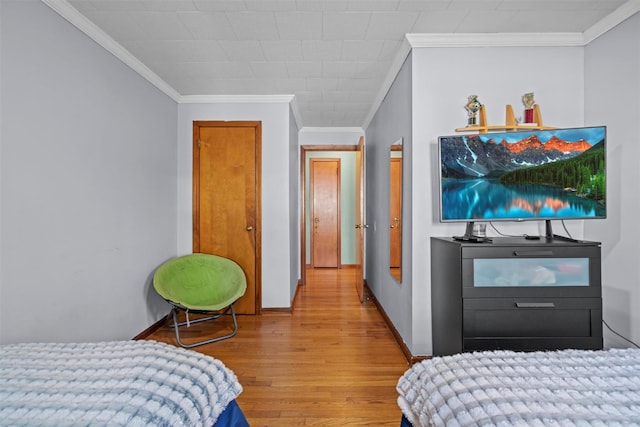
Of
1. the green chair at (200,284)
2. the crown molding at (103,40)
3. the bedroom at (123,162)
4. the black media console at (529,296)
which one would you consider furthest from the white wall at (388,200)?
the crown molding at (103,40)

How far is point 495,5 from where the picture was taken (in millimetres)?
2074

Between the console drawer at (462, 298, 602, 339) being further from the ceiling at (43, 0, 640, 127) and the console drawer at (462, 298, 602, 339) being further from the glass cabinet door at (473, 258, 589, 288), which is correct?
the ceiling at (43, 0, 640, 127)

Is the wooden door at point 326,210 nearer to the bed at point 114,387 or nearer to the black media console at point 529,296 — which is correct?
the black media console at point 529,296

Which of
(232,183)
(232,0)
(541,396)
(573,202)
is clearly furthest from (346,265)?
(541,396)

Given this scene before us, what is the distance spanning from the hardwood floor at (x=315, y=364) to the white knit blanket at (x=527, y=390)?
908 millimetres

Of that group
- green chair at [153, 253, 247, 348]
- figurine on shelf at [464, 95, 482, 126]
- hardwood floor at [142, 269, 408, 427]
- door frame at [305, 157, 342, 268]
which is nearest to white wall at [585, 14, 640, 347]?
figurine on shelf at [464, 95, 482, 126]

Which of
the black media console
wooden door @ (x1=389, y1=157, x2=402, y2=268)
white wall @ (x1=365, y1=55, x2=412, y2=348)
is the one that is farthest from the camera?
wooden door @ (x1=389, y1=157, x2=402, y2=268)

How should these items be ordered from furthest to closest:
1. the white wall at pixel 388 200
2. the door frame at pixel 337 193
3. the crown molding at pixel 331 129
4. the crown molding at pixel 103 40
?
the door frame at pixel 337 193 < the crown molding at pixel 331 129 < the white wall at pixel 388 200 < the crown molding at pixel 103 40

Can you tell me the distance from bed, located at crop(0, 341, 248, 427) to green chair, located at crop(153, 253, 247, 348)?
169 cm

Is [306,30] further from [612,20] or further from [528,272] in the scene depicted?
[528,272]

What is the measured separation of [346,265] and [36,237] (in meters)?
5.35

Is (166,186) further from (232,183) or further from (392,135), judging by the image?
(392,135)

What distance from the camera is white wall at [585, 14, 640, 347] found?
2086 mm

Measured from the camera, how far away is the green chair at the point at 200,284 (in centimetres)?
300
